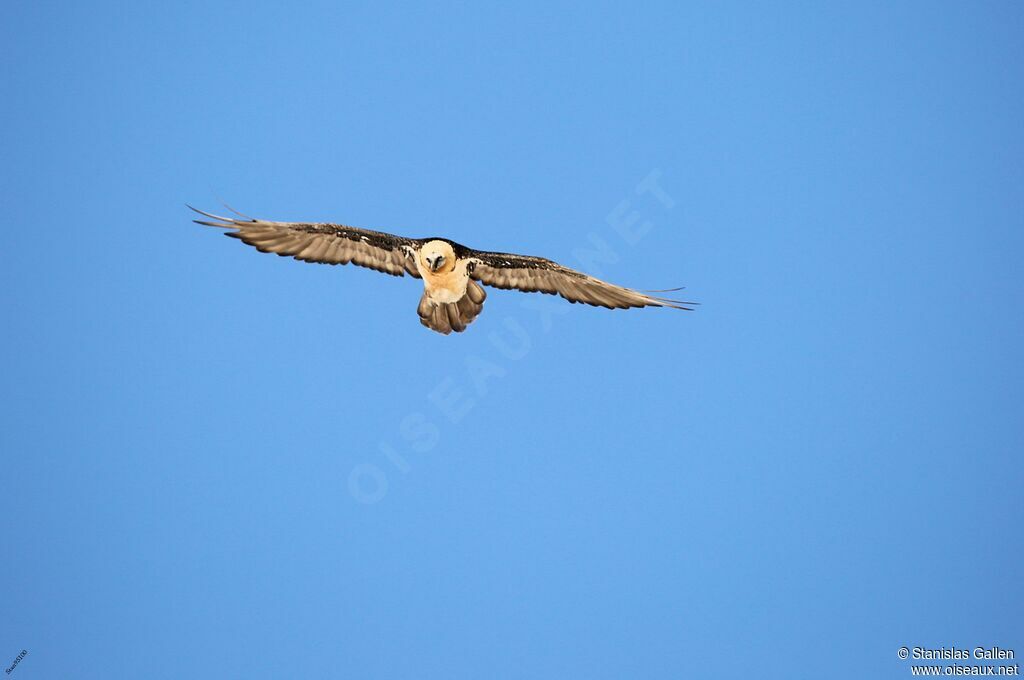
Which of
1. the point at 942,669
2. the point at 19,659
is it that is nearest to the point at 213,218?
the point at 19,659

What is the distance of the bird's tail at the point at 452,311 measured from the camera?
20547 millimetres

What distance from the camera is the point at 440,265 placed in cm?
2017

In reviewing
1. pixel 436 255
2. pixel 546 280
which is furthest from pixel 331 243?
pixel 546 280

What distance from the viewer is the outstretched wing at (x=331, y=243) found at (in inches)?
803

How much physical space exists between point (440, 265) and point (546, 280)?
2.06 m

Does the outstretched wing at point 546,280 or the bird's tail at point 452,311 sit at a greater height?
the outstretched wing at point 546,280

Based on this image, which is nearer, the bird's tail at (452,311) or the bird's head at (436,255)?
the bird's head at (436,255)

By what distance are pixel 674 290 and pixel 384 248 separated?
17.2ft

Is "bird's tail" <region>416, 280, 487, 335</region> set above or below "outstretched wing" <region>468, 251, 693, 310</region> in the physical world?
below

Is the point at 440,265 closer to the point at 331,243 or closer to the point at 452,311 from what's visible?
the point at 452,311

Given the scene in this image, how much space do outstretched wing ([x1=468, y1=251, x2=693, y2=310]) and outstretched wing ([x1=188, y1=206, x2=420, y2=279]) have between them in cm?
121

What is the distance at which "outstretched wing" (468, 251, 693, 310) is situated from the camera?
2061cm

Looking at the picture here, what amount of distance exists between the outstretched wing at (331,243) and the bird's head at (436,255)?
461 mm

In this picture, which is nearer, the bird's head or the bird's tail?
the bird's head
